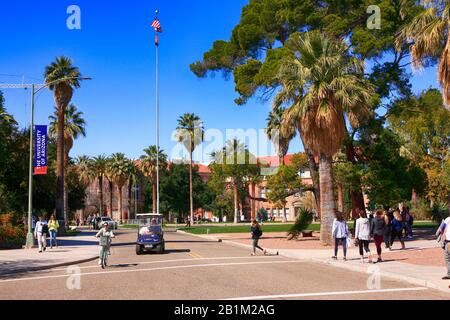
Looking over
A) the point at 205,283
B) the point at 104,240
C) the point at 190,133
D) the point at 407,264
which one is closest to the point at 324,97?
the point at 407,264

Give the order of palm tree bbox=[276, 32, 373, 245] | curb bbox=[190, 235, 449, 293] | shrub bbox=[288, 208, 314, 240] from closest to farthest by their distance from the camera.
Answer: curb bbox=[190, 235, 449, 293]
palm tree bbox=[276, 32, 373, 245]
shrub bbox=[288, 208, 314, 240]

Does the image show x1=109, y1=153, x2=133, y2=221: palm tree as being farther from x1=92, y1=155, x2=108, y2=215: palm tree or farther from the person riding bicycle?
the person riding bicycle

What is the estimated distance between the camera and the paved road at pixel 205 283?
37.0 feet

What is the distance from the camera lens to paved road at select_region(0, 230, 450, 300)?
11.3m

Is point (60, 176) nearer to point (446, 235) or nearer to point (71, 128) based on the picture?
point (71, 128)

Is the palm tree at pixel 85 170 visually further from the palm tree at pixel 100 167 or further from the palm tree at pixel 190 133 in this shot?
the palm tree at pixel 190 133

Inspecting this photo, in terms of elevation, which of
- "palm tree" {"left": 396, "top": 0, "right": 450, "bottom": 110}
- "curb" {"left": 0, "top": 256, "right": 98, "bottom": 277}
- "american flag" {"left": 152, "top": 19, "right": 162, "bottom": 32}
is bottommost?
"curb" {"left": 0, "top": 256, "right": 98, "bottom": 277}

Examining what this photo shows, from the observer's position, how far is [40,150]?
1224 inches

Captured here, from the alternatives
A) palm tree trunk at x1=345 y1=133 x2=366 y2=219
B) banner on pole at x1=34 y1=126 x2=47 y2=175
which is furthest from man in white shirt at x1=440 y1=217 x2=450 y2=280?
banner on pole at x1=34 y1=126 x2=47 y2=175

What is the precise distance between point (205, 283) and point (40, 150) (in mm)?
21043

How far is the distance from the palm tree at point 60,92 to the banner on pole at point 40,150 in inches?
559

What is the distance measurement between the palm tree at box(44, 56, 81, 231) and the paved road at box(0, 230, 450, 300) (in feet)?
92.8
